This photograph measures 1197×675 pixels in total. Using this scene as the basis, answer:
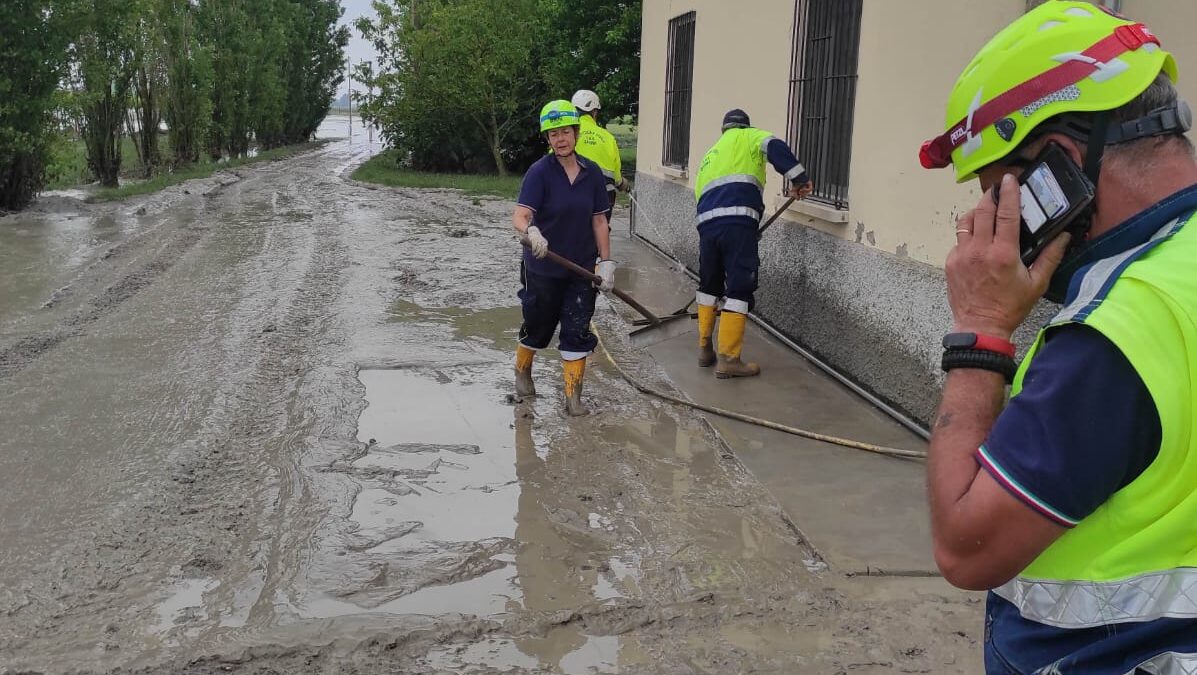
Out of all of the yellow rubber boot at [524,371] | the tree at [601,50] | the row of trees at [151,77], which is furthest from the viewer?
the tree at [601,50]

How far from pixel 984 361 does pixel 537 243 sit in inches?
172

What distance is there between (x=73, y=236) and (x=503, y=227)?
5583 millimetres

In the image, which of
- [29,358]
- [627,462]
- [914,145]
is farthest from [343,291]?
[914,145]

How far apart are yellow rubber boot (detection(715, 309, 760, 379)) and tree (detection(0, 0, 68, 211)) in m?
12.1

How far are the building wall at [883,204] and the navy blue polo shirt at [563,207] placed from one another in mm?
1717

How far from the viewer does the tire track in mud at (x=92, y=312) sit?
6.61 meters

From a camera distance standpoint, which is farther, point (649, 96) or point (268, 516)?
point (649, 96)

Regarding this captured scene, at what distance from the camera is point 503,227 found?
1408cm

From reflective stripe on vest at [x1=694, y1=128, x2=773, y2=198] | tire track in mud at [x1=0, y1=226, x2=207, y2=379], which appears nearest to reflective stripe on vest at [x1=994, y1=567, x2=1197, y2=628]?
reflective stripe on vest at [x1=694, y1=128, x2=773, y2=198]

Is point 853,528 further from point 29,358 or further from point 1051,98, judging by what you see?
point 29,358

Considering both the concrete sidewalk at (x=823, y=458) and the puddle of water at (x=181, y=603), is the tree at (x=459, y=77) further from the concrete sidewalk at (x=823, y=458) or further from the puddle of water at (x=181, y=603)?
the puddle of water at (x=181, y=603)

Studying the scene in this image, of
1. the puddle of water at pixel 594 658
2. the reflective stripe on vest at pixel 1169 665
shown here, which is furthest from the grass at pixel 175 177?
the reflective stripe on vest at pixel 1169 665

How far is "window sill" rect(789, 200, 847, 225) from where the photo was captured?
6.51m

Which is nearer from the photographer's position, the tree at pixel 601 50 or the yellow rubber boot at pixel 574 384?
the yellow rubber boot at pixel 574 384
